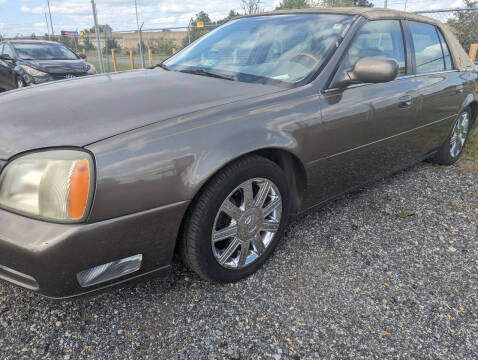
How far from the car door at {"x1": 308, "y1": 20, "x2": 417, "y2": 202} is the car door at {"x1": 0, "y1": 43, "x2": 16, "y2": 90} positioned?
8.07 metres

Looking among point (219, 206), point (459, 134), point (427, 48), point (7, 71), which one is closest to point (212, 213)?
point (219, 206)

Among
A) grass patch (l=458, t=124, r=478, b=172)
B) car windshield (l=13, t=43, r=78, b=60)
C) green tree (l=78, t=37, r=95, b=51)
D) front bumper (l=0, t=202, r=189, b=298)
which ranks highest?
green tree (l=78, t=37, r=95, b=51)

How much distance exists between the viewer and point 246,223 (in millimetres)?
2023

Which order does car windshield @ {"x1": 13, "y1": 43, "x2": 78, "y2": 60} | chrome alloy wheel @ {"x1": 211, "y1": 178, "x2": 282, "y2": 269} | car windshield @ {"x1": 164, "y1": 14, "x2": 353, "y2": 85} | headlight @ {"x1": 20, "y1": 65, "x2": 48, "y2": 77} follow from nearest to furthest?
chrome alloy wheel @ {"x1": 211, "y1": 178, "x2": 282, "y2": 269} < car windshield @ {"x1": 164, "y1": 14, "x2": 353, "y2": 85} < headlight @ {"x1": 20, "y1": 65, "x2": 48, "y2": 77} < car windshield @ {"x1": 13, "y1": 43, "x2": 78, "y2": 60}

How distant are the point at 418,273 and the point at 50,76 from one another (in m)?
7.75

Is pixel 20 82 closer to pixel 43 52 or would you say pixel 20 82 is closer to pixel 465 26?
pixel 43 52

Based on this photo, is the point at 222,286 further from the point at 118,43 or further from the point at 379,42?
the point at 118,43

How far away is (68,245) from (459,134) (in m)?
4.14

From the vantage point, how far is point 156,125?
64.4 inches

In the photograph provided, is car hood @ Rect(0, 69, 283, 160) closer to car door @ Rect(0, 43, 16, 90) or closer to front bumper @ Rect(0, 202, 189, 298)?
front bumper @ Rect(0, 202, 189, 298)

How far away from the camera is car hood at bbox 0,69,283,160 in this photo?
1.56 meters

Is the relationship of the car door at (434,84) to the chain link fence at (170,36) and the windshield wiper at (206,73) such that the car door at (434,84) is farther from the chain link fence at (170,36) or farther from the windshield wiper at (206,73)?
the chain link fence at (170,36)

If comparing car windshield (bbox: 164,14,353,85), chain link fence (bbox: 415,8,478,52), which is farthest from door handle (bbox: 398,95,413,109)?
chain link fence (bbox: 415,8,478,52)

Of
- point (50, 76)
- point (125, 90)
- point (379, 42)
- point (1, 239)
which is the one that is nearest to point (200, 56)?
point (125, 90)
